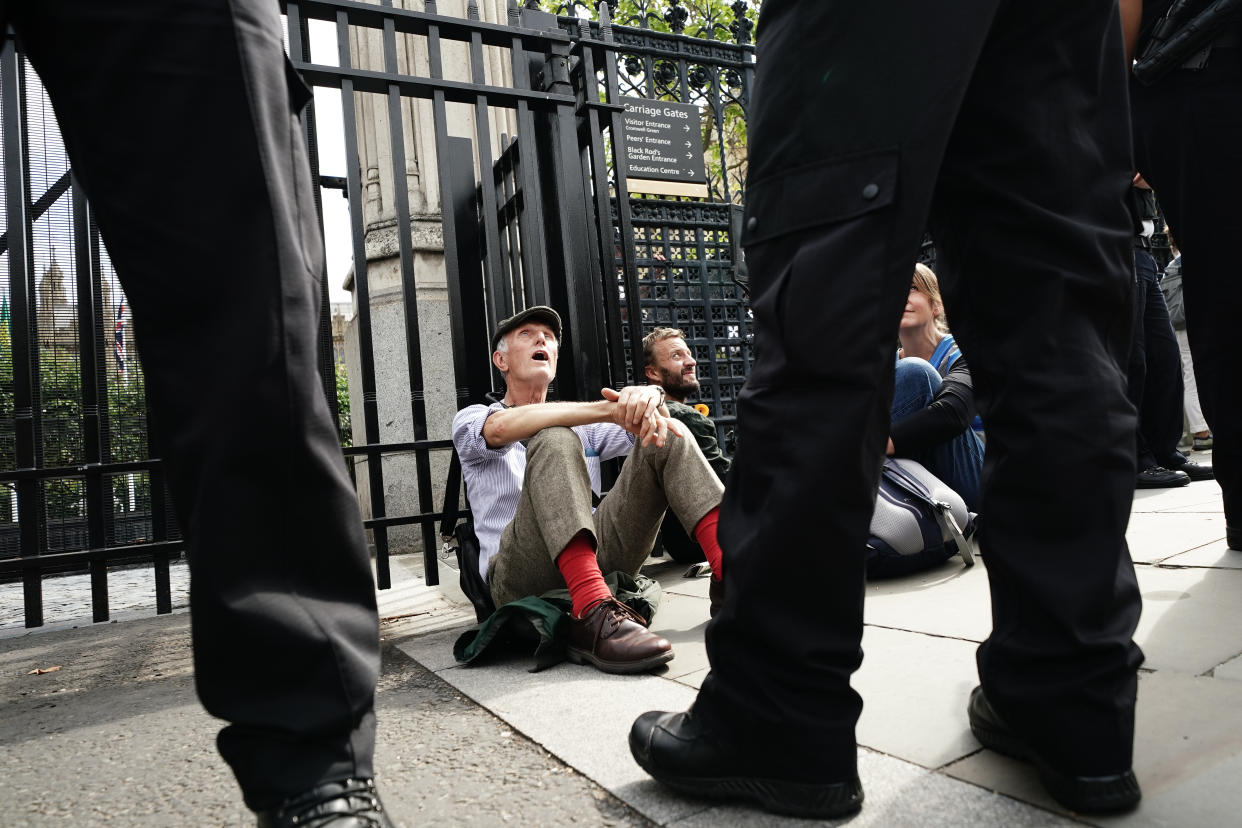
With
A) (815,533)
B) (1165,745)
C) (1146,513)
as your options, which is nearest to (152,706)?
(815,533)

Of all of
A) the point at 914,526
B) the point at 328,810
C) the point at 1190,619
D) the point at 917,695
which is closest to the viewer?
the point at 328,810

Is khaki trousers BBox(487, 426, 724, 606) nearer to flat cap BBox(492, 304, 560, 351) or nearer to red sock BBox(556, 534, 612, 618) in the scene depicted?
red sock BBox(556, 534, 612, 618)

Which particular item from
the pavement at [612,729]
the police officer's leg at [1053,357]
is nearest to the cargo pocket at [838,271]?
the police officer's leg at [1053,357]

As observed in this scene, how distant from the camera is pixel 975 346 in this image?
1284 mm

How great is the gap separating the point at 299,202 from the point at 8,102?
3.20 m

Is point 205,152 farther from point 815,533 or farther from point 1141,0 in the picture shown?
point 1141,0

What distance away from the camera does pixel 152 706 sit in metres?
2.22

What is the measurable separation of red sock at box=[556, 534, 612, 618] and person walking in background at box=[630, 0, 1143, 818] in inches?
44.4

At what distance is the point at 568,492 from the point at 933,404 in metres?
1.56

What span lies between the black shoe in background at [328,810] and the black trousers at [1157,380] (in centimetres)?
454

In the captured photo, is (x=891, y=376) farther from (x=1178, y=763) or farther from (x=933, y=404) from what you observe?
(x=933, y=404)

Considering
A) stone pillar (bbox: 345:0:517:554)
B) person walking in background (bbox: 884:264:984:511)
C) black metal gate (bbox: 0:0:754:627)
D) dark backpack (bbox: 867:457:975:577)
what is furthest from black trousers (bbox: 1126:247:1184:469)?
stone pillar (bbox: 345:0:517:554)

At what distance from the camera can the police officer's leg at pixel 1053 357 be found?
1118mm

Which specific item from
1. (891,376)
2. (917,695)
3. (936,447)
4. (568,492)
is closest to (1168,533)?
(936,447)
